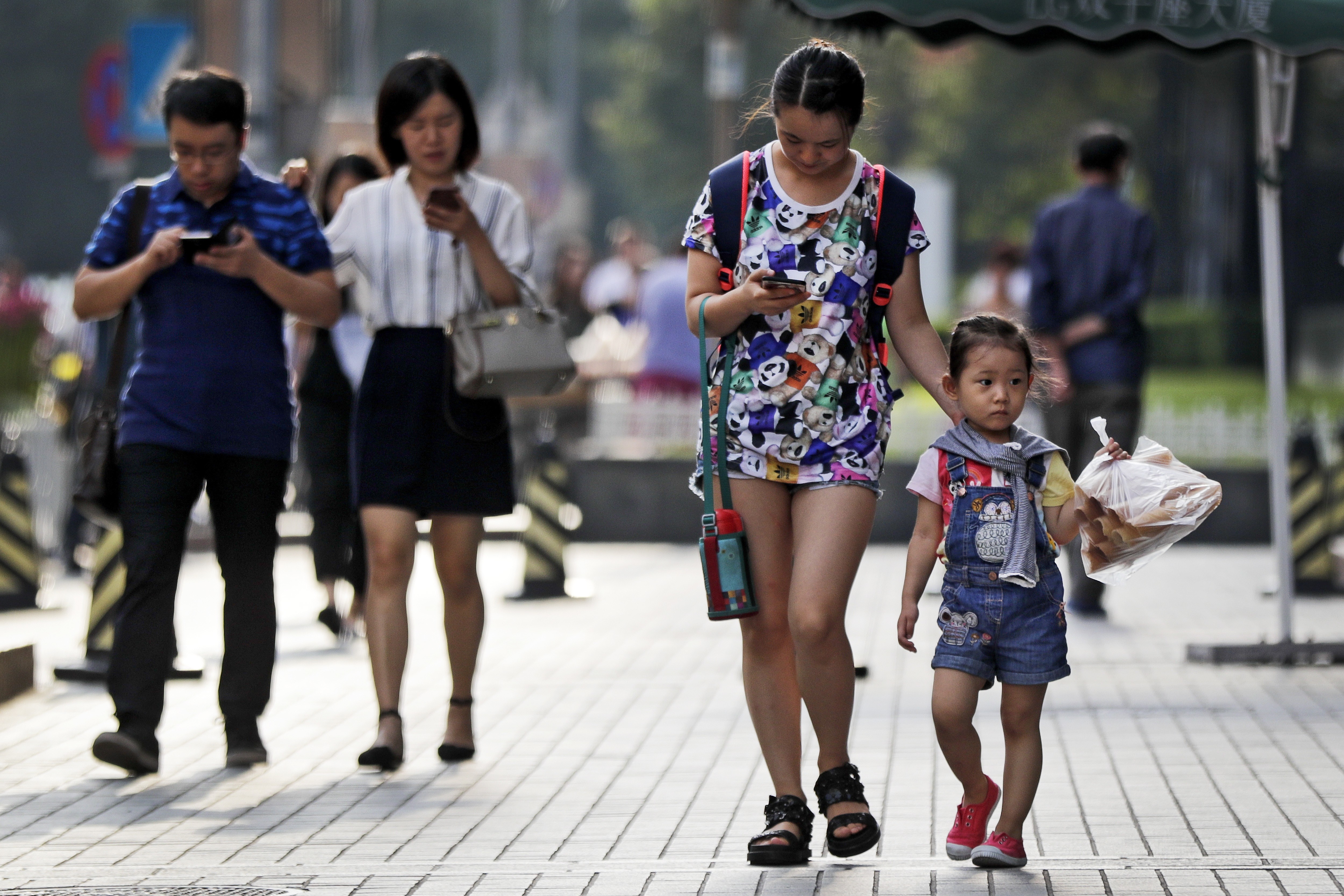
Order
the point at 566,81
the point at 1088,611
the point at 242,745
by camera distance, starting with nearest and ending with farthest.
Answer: the point at 242,745, the point at 1088,611, the point at 566,81

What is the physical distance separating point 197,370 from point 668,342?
9686 mm

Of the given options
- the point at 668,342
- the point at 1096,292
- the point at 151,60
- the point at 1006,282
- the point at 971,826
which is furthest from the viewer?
the point at 668,342

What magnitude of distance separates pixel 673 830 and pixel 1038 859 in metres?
0.98

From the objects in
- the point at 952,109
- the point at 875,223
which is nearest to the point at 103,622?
the point at 875,223

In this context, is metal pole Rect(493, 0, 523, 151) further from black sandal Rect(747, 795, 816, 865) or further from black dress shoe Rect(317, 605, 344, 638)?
black sandal Rect(747, 795, 816, 865)

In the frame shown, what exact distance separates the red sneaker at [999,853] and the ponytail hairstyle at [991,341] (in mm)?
1042

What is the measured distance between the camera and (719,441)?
5.00 meters

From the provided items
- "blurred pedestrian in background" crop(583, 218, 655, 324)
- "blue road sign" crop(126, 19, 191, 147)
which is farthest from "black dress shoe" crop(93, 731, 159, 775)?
"blurred pedestrian in background" crop(583, 218, 655, 324)

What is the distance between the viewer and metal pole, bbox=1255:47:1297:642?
848 centimetres

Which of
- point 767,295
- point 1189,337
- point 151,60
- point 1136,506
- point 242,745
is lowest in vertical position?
point 242,745

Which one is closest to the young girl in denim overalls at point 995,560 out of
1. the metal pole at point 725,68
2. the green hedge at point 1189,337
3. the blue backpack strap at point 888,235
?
the blue backpack strap at point 888,235

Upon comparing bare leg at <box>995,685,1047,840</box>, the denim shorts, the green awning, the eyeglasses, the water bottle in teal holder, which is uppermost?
the green awning

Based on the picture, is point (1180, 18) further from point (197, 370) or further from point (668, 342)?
point (668, 342)

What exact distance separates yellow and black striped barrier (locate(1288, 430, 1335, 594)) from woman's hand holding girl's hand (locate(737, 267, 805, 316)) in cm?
723
